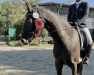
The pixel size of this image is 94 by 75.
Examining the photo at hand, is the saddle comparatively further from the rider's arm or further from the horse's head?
the horse's head

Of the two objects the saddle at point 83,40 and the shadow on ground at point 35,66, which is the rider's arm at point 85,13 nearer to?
the saddle at point 83,40

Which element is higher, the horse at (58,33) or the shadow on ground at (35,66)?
the horse at (58,33)

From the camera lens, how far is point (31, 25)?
2658mm

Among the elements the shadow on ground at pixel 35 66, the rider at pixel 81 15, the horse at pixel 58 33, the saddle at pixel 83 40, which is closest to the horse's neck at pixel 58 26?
the horse at pixel 58 33

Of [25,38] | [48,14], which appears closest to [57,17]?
[48,14]

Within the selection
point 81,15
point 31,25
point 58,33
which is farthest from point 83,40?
point 31,25

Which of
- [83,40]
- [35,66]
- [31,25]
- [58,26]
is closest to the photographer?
[31,25]

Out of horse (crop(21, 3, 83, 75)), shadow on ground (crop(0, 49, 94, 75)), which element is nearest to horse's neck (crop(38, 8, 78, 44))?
horse (crop(21, 3, 83, 75))

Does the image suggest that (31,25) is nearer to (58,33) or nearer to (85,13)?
(58,33)

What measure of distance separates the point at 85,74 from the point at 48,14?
11.8 ft

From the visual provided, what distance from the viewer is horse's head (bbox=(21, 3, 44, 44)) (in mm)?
2656

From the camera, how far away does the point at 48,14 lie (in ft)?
9.57

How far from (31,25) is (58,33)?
0.72m

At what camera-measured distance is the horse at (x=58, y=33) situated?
268 centimetres
